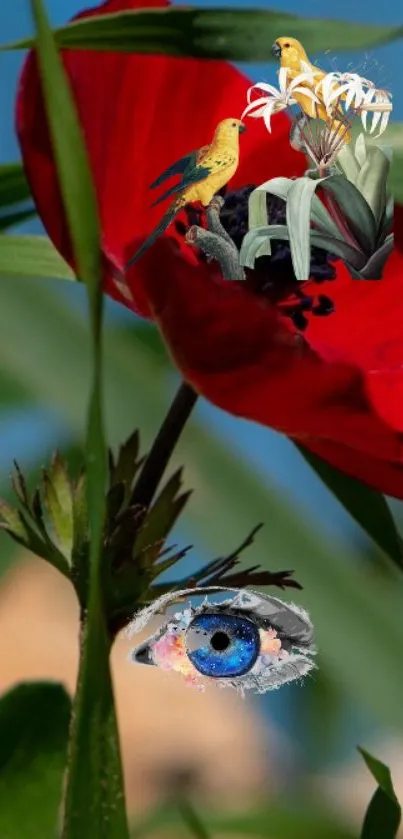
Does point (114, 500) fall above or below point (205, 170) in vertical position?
below

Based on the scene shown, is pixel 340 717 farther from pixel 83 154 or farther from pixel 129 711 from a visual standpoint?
pixel 83 154

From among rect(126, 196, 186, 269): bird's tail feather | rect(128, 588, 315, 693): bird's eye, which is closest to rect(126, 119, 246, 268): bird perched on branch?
rect(126, 196, 186, 269): bird's tail feather

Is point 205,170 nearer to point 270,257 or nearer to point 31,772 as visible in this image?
point 270,257

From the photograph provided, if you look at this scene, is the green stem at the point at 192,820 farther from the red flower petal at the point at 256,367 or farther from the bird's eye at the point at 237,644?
the red flower petal at the point at 256,367

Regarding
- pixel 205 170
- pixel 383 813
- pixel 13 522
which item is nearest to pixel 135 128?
pixel 205 170

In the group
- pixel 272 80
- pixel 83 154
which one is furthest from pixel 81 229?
pixel 272 80

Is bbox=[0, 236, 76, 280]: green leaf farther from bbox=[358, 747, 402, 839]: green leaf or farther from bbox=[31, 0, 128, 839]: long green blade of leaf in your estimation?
bbox=[358, 747, 402, 839]: green leaf
